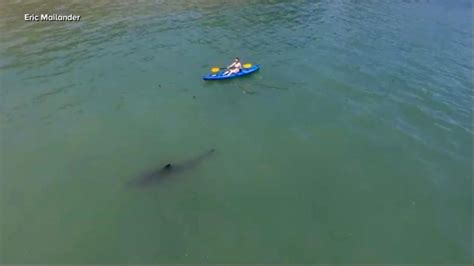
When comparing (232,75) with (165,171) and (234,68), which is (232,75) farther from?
(165,171)

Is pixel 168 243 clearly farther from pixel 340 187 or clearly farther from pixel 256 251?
pixel 340 187

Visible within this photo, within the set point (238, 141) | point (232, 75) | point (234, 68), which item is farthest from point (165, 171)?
point (234, 68)

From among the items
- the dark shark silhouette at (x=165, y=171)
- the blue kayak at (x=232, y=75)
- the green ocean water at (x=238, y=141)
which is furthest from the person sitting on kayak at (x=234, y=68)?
the dark shark silhouette at (x=165, y=171)

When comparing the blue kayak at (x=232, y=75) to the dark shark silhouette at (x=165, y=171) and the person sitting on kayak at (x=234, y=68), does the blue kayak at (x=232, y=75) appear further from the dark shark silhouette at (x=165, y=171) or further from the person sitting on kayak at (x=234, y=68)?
the dark shark silhouette at (x=165, y=171)

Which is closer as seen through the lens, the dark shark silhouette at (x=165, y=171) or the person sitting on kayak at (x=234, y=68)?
the dark shark silhouette at (x=165, y=171)

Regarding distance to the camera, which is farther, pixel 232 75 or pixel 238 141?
pixel 232 75

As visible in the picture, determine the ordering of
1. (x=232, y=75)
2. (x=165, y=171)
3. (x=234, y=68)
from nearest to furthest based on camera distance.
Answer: (x=165, y=171)
(x=232, y=75)
(x=234, y=68)

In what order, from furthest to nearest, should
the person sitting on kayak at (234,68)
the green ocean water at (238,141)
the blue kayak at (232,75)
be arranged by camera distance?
the person sitting on kayak at (234,68), the blue kayak at (232,75), the green ocean water at (238,141)
